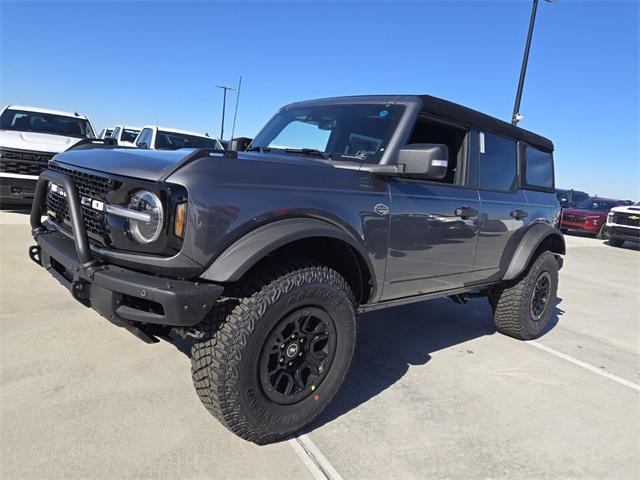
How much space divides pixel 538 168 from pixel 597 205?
1570cm

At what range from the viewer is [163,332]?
7.67 feet

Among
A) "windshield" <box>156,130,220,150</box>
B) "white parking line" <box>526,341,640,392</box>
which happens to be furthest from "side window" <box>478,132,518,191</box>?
"windshield" <box>156,130,220,150</box>

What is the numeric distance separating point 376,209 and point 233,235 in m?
0.94

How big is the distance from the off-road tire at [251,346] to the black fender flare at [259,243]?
0.18 meters

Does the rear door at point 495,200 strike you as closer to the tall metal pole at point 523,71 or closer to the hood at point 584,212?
the tall metal pole at point 523,71

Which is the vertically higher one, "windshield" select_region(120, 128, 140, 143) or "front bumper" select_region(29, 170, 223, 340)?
"windshield" select_region(120, 128, 140, 143)

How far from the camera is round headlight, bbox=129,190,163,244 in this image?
2043 mm

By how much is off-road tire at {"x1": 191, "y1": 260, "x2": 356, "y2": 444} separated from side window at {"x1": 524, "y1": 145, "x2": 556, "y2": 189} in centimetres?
288

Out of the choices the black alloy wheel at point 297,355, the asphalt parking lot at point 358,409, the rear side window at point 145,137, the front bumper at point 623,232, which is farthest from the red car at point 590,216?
the black alloy wheel at point 297,355

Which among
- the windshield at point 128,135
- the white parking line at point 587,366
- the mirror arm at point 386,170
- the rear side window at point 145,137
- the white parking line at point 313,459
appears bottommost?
the white parking line at point 313,459

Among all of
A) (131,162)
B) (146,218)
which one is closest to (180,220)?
(146,218)

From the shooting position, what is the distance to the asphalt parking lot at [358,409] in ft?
7.20

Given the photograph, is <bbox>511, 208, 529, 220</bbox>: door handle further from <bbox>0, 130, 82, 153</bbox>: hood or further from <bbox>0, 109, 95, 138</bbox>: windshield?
<bbox>0, 109, 95, 138</bbox>: windshield

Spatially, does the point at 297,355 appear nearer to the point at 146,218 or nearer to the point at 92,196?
the point at 146,218
